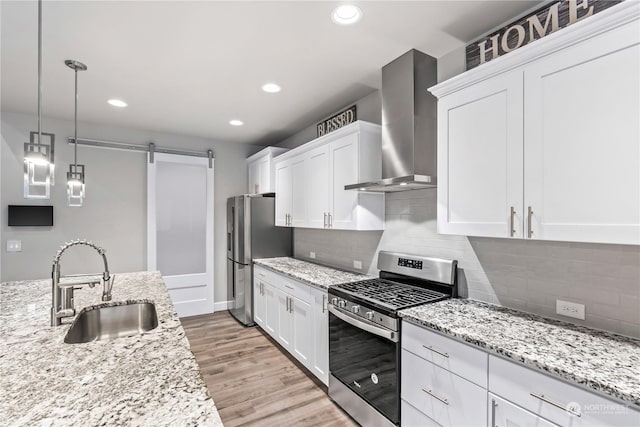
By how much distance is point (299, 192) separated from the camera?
3.50 m

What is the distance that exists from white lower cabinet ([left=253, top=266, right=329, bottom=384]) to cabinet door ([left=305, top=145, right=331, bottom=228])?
69 centimetres

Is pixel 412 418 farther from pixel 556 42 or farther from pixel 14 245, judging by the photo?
pixel 14 245

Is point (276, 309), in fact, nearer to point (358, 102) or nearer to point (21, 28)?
point (358, 102)

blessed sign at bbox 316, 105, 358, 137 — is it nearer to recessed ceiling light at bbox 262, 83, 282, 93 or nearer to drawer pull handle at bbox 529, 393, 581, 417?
recessed ceiling light at bbox 262, 83, 282, 93

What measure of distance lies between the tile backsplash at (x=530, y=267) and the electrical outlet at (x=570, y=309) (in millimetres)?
23

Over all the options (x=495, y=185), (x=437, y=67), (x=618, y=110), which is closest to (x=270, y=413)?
(x=495, y=185)

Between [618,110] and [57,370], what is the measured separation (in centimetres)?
235

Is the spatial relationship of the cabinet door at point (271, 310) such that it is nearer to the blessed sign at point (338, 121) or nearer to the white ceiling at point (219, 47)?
the blessed sign at point (338, 121)

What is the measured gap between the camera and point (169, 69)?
8.07ft

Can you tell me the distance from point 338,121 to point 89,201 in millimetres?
3340

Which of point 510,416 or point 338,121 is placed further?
point 338,121

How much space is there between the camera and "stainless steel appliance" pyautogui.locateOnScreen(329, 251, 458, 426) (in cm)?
188

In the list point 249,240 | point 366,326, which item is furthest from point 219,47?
point 249,240

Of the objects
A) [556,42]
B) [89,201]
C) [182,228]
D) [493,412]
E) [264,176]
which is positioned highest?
[556,42]
